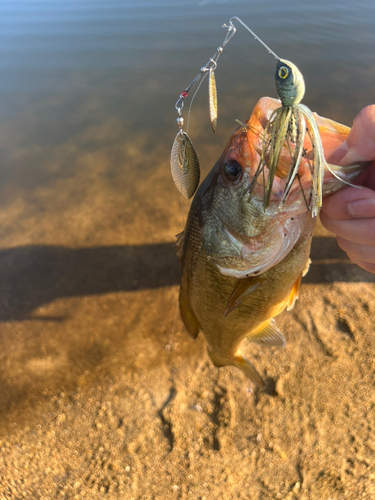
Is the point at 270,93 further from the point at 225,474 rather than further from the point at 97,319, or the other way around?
the point at 225,474

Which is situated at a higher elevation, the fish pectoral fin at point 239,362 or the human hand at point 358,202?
the human hand at point 358,202

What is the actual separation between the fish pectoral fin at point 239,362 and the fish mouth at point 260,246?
113cm

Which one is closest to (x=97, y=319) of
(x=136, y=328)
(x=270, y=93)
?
(x=136, y=328)

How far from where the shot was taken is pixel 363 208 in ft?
4.05

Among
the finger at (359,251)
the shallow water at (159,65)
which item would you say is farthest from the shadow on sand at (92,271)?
the finger at (359,251)

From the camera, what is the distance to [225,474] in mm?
2273

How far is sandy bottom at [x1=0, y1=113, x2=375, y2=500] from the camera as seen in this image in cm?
229

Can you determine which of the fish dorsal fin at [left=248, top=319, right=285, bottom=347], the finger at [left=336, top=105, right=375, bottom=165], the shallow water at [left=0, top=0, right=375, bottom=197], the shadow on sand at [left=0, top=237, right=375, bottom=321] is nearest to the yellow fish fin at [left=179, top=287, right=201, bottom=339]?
the fish dorsal fin at [left=248, top=319, right=285, bottom=347]

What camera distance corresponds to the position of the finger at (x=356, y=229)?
1.31 meters

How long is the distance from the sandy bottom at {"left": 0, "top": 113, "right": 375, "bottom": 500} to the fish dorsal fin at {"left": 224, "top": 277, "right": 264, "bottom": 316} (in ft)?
4.61

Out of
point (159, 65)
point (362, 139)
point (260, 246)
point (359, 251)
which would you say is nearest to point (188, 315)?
point (260, 246)

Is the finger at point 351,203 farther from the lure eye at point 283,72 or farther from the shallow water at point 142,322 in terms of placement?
the shallow water at point 142,322

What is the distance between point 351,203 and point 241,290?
66 cm

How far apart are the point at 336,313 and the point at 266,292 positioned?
5.66 feet
